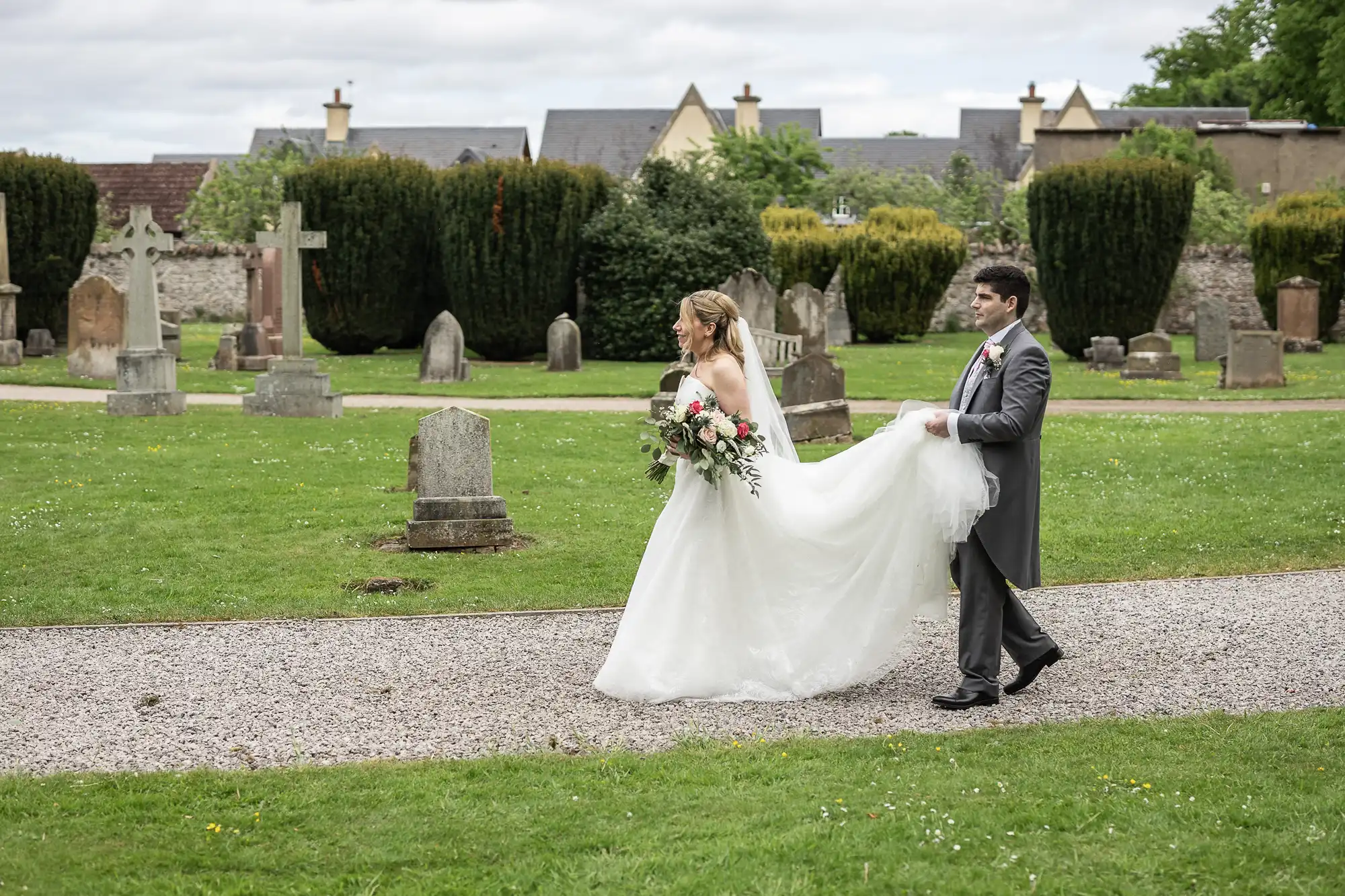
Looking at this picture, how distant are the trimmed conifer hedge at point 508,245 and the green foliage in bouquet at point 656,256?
2.43 ft

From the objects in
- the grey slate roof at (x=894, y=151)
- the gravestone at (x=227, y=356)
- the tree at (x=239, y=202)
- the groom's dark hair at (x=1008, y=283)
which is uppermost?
the grey slate roof at (x=894, y=151)

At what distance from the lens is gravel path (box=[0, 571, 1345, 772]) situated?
5.90 m

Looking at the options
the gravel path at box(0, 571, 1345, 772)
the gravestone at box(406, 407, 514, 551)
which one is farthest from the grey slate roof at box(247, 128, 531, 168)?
the gravel path at box(0, 571, 1345, 772)

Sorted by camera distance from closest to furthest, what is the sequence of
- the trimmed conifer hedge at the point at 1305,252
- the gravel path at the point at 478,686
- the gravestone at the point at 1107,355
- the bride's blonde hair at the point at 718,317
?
the gravel path at the point at 478,686, the bride's blonde hair at the point at 718,317, the gravestone at the point at 1107,355, the trimmed conifer hedge at the point at 1305,252

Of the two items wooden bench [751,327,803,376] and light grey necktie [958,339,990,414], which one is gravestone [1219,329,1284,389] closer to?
wooden bench [751,327,803,376]

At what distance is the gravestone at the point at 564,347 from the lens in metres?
26.4

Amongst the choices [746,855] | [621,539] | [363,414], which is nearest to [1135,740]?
[746,855]

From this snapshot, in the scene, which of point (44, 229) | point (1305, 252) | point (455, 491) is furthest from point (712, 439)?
point (1305, 252)

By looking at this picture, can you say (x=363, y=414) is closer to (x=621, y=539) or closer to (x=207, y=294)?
(x=621, y=539)

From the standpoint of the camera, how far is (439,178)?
2995 cm

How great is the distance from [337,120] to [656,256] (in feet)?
151

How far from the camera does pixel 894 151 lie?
69125mm

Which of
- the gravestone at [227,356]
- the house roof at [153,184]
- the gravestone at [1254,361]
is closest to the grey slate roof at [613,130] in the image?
the house roof at [153,184]

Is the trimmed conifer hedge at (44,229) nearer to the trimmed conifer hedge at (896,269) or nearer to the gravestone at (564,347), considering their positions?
the gravestone at (564,347)
